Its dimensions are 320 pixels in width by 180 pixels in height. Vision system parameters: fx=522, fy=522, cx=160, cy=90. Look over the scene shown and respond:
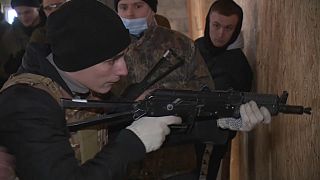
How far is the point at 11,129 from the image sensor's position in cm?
127

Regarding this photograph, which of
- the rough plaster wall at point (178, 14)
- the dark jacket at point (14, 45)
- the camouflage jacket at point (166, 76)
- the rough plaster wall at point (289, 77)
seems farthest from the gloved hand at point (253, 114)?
the rough plaster wall at point (178, 14)

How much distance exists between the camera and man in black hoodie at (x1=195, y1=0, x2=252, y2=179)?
271cm

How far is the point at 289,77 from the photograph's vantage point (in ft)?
7.17

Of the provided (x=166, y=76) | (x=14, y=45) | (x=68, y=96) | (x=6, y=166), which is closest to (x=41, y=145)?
(x=6, y=166)

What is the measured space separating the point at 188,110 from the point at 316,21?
592 mm

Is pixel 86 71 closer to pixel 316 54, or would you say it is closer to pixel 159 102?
pixel 159 102

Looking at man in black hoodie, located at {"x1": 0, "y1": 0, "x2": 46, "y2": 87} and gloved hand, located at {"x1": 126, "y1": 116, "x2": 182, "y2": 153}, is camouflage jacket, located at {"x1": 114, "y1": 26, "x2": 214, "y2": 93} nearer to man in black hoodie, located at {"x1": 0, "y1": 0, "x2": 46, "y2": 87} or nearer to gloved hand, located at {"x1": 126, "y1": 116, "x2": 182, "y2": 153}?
gloved hand, located at {"x1": 126, "y1": 116, "x2": 182, "y2": 153}

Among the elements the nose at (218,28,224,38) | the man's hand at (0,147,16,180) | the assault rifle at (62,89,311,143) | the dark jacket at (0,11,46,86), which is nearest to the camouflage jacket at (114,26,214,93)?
the assault rifle at (62,89,311,143)

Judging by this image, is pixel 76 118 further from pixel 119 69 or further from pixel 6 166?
pixel 6 166

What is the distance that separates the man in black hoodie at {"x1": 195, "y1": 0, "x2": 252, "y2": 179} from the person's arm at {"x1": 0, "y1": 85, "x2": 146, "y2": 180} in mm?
1453

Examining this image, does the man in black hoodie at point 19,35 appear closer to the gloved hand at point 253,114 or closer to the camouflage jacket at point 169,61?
the camouflage jacket at point 169,61

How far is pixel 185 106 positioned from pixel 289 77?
2.38 ft

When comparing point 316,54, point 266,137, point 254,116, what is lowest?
point 266,137

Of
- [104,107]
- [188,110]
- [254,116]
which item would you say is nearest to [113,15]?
[104,107]
